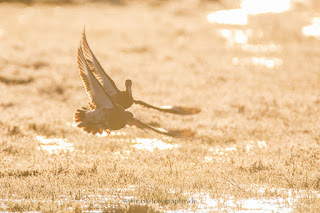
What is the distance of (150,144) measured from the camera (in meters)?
9.91

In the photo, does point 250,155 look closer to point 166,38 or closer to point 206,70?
point 206,70

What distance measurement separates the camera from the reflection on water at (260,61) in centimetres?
1810

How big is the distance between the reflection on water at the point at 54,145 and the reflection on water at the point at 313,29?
15033 mm

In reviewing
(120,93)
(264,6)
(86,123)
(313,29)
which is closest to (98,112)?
(86,123)

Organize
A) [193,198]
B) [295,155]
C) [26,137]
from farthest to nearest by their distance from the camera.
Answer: [26,137], [295,155], [193,198]

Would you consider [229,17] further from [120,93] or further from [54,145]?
[120,93]

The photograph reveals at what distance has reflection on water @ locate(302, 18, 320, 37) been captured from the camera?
22750 mm

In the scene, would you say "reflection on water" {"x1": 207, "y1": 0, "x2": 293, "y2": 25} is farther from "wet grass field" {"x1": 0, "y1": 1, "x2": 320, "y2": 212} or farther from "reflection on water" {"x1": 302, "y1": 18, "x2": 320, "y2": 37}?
"reflection on water" {"x1": 302, "y1": 18, "x2": 320, "y2": 37}

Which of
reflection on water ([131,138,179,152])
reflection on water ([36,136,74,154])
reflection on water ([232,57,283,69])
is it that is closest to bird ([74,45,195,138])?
reflection on water ([36,136,74,154])

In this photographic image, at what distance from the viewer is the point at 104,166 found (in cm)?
814

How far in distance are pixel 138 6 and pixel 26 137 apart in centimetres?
2102

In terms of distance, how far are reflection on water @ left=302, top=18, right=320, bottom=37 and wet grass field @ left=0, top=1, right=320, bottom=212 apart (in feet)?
0.59

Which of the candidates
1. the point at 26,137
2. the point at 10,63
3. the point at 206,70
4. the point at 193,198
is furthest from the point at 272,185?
the point at 10,63

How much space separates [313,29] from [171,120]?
1406 cm
